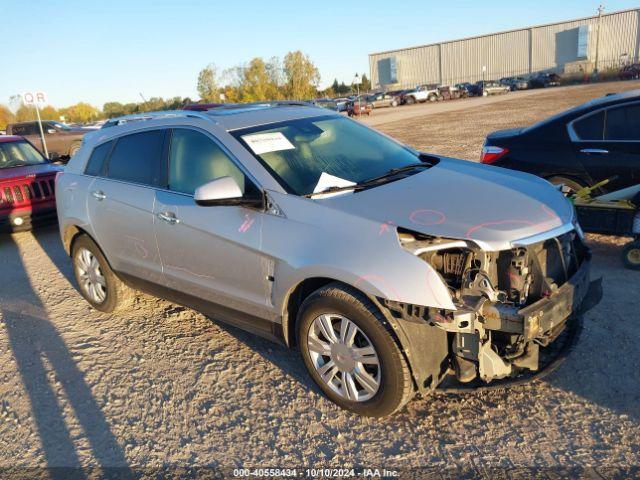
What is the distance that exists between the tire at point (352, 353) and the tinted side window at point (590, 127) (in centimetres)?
438

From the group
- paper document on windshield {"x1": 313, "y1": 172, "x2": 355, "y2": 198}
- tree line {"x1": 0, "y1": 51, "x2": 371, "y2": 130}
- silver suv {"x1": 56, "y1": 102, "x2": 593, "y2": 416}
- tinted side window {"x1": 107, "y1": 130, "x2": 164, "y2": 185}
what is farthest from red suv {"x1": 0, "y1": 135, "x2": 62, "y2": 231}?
tree line {"x1": 0, "y1": 51, "x2": 371, "y2": 130}

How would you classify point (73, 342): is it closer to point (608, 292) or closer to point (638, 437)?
point (638, 437)

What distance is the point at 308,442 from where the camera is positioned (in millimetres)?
2982

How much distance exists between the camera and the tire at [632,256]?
4.92m

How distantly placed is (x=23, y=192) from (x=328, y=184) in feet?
23.2

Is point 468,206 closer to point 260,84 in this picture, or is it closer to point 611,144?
point 611,144

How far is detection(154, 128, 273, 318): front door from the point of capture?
11.1 feet

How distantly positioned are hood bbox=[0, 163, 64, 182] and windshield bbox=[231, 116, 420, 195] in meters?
6.31

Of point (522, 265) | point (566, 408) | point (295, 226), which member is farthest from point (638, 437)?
point (295, 226)

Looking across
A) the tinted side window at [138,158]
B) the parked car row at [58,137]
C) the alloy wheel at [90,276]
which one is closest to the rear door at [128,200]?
the tinted side window at [138,158]

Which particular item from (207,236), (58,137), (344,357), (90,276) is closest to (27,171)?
(90,276)

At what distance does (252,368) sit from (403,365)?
56.0 inches

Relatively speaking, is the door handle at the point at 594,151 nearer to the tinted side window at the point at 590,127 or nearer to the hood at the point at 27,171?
the tinted side window at the point at 590,127

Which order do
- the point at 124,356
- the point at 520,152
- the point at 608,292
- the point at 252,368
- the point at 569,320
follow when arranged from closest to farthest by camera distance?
1. the point at 569,320
2. the point at 252,368
3. the point at 124,356
4. the point at 608,292
5. the point at 520,152
